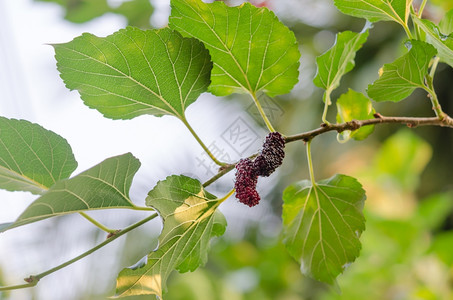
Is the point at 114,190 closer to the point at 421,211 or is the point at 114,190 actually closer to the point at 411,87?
the point at 411,87

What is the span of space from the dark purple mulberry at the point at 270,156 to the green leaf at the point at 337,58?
7 cm

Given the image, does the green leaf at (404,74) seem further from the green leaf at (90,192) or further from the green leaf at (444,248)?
the green leaf at (444,248)

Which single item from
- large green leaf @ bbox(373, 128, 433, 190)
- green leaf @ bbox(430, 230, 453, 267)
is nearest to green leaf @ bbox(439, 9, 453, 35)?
green leaf @ bbox(430, 230, 453, 267)

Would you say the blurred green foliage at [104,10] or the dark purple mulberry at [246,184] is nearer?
the dark purple mulberry at [246,184]

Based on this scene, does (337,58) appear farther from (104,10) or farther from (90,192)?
(104,10)

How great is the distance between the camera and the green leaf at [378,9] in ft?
0.79

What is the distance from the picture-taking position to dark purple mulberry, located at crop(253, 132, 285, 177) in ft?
0.68

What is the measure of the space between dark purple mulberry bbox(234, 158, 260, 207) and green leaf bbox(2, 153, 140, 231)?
0.04m

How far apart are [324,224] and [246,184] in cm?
7

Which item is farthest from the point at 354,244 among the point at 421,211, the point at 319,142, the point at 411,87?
the point at 319,142

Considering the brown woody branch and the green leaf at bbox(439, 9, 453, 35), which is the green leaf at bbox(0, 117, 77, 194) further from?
the green leaf at bbox(439, 9, 453, 35)

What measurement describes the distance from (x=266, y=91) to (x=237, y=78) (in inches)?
0.9

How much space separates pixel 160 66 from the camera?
0.21 meters

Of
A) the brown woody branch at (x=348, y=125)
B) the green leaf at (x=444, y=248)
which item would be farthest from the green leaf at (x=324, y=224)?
the green leaf at (x=444, y=248)
